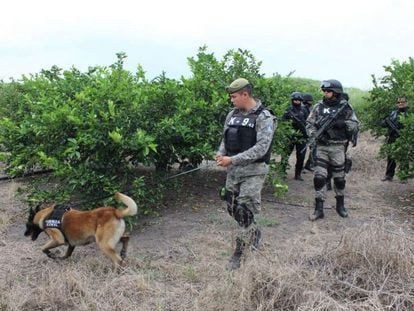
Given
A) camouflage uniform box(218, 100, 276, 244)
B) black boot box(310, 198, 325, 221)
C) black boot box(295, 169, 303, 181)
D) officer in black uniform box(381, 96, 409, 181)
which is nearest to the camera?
camouflage uniform box(218, 100, 276, 244)

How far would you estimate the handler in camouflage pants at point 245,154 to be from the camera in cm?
499

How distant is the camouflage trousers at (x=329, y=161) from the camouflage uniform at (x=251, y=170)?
6.74 feet

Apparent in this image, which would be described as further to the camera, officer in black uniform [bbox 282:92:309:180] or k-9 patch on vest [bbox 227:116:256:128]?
officer in black uniform [bbox 282:92:309:180]

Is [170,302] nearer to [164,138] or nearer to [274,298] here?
[274,298]

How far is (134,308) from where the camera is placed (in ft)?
13.4

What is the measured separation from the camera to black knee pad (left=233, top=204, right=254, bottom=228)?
5.19 metres

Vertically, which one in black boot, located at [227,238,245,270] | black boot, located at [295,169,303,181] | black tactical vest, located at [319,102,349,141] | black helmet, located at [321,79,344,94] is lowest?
black boot, located at [295,169,303,181]

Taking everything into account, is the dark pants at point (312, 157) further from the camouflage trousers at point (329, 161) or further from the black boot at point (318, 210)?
the black boot at point (318, 210)

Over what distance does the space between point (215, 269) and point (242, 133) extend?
4.54 ft

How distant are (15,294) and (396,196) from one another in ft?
22.2

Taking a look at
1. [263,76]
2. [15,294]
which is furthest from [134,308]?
[263,76]

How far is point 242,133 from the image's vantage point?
16.7 ft

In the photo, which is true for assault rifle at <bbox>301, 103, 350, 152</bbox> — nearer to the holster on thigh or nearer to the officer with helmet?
the officer with helmet

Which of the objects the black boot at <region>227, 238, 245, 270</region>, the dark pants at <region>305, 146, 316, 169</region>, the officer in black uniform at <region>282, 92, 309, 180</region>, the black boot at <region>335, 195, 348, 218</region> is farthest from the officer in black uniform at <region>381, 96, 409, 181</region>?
the black boot at <region>227, 238, 245, 270</region>
